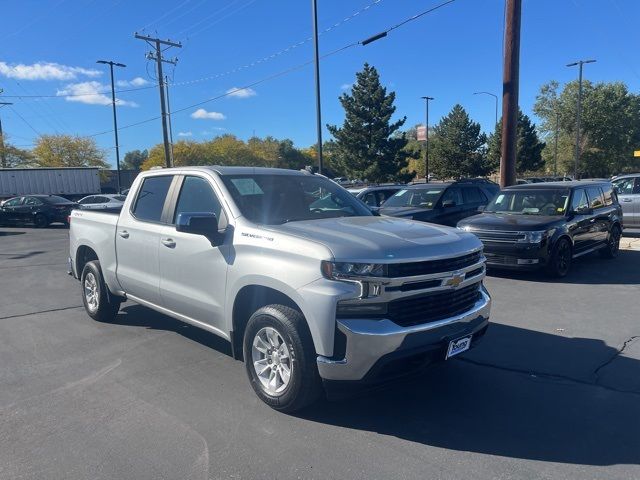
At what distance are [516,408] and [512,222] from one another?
5.59 meters

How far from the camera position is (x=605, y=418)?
363cm

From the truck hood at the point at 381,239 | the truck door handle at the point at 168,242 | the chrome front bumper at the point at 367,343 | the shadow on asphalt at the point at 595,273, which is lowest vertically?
the shadow on asphalt at the point at 595,273

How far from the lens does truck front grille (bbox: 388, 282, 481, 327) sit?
341 cm

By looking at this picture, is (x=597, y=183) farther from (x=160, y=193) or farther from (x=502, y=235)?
(x=160, y=193)

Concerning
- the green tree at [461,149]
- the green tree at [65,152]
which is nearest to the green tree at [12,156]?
the green tree at [65,152]

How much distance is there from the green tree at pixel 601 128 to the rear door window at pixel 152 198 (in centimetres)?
6510

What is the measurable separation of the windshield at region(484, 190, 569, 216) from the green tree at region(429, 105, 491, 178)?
4897 centimetres

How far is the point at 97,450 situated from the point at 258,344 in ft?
4.26

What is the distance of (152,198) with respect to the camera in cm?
534

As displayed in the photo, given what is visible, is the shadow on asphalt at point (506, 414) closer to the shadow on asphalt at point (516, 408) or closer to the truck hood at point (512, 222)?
the shadow on asphalt at point (516, 408)

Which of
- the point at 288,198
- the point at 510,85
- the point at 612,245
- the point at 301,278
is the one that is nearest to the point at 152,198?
the point at 288,198

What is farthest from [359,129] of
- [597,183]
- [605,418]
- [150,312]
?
[605,418]

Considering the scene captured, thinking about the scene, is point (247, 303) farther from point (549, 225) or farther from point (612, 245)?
point (612, 245)

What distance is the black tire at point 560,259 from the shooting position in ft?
27.8
